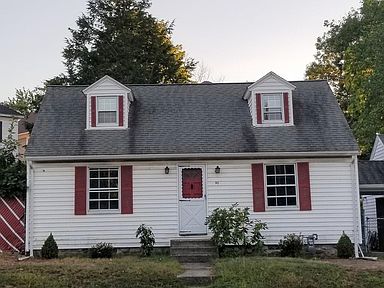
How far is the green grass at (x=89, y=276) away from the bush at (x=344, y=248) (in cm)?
576

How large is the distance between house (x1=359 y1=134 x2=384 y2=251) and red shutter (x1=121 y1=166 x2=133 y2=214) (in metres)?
8.24

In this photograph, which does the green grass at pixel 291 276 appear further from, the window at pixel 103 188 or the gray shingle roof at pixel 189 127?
the window at pixel 103 188

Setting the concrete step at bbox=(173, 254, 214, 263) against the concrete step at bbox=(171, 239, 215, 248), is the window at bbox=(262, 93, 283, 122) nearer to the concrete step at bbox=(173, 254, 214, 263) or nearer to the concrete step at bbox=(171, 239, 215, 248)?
the concrete step at bbox=(171, 239, 215, 248)

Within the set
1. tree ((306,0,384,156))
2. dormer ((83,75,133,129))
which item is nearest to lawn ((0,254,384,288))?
dormer ((83,75,133,129))

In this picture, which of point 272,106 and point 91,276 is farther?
point 272,106

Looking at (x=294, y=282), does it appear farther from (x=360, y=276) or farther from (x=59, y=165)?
(x=59, y=165)

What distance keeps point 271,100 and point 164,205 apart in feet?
16.6

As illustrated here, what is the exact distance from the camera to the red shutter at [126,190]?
15.6 meters

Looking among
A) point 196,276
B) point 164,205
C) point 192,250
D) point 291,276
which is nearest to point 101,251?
point 164,205

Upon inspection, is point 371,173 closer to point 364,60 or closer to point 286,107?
point 286,107

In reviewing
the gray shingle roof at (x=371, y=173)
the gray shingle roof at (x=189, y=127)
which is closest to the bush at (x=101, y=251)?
the gray shingle roof at (x=189, y=127)

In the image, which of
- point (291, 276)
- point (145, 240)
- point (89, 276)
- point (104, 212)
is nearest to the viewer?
point (291, 276)

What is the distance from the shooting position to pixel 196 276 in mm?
10891

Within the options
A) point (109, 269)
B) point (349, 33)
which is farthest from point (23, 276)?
point (349, 33)
